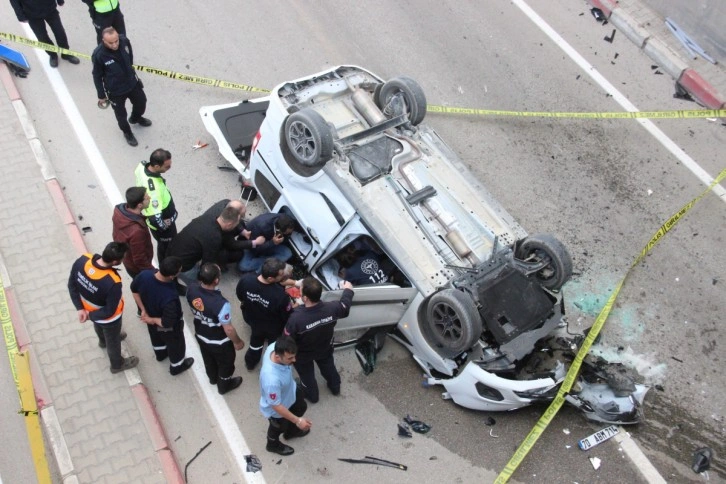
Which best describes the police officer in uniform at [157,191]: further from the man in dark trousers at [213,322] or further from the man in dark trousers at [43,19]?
the man in dark trousers at [43,19]

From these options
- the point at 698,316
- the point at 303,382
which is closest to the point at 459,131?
the point at 698,316

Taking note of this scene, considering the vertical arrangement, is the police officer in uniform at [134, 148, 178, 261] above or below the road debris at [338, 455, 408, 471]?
above

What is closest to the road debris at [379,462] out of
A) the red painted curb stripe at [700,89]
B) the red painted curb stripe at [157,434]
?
the red painted curb stripe at [157,434]

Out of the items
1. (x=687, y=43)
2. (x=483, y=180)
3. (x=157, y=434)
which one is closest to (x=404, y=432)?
(x=157, y=434)

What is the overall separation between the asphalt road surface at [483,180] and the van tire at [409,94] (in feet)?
6.14

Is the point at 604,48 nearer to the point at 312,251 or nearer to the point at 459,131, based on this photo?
the point at 459,131

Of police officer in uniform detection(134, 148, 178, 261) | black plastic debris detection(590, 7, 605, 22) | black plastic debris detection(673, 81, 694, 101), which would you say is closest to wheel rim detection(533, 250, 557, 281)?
police officer in uniform detection(134, 148, 178, 261)

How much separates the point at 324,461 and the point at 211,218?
256cm

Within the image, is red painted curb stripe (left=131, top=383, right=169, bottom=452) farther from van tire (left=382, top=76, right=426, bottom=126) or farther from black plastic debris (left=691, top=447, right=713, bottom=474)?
black plastic debris (left=691, top=447, right=713, bottom=474)

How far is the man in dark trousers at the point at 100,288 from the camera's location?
6055 mm

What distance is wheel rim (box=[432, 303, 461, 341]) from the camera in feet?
20.9

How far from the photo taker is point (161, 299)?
6.22m

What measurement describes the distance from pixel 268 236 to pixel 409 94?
2158 mm

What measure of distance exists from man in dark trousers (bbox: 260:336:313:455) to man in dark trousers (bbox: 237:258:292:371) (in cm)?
67
